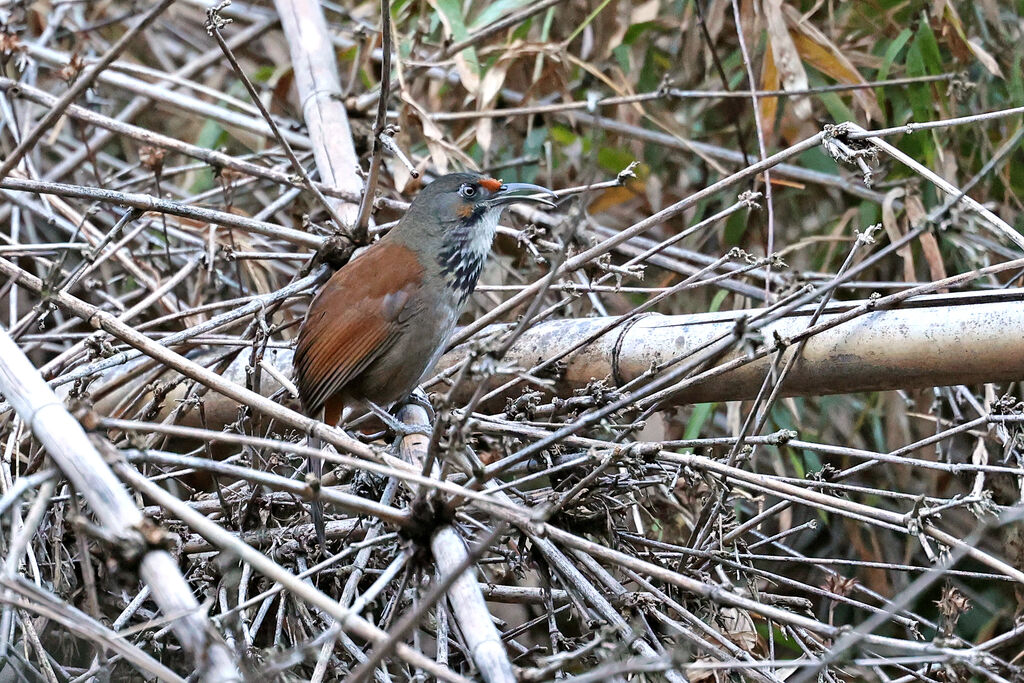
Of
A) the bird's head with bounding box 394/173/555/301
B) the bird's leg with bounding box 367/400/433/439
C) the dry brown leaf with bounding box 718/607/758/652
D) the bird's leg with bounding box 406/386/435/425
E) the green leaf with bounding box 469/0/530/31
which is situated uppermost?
the green leaf with bounding box 469/0/530/31

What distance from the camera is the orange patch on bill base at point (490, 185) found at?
385 centimetres

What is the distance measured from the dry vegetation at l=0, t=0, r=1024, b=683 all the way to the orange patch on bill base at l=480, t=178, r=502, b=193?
233mm

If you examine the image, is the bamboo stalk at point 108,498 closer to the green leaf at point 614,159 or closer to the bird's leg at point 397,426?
the bird's leg at point 397,426

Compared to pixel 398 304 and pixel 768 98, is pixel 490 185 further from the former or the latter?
pixel 768 98

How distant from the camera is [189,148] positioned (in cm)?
393

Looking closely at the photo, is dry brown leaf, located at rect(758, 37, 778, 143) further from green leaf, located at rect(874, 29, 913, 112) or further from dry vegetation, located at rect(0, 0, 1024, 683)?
green leaf, located at rect(874, 29, 913, 112)

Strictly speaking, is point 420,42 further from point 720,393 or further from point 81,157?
point 720,393

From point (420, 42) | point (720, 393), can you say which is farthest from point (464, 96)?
point (720, 393)

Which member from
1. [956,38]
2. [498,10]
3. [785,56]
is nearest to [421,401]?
[498,10]

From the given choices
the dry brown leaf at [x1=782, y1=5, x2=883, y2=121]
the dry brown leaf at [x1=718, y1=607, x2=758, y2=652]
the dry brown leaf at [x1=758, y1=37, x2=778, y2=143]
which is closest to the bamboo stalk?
the dry brown leaf at [x1=718, y1=607, x2=758, y2=652]

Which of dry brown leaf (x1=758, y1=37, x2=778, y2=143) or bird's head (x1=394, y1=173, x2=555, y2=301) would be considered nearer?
bird's head (x1=394, y1=173, x2=555, y2=301)

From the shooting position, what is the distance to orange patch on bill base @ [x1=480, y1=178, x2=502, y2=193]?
3846 mm

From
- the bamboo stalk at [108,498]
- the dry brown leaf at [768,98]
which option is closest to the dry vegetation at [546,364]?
the bamboo stalk at [108,498]

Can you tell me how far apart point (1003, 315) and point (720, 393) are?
78 centimetres
